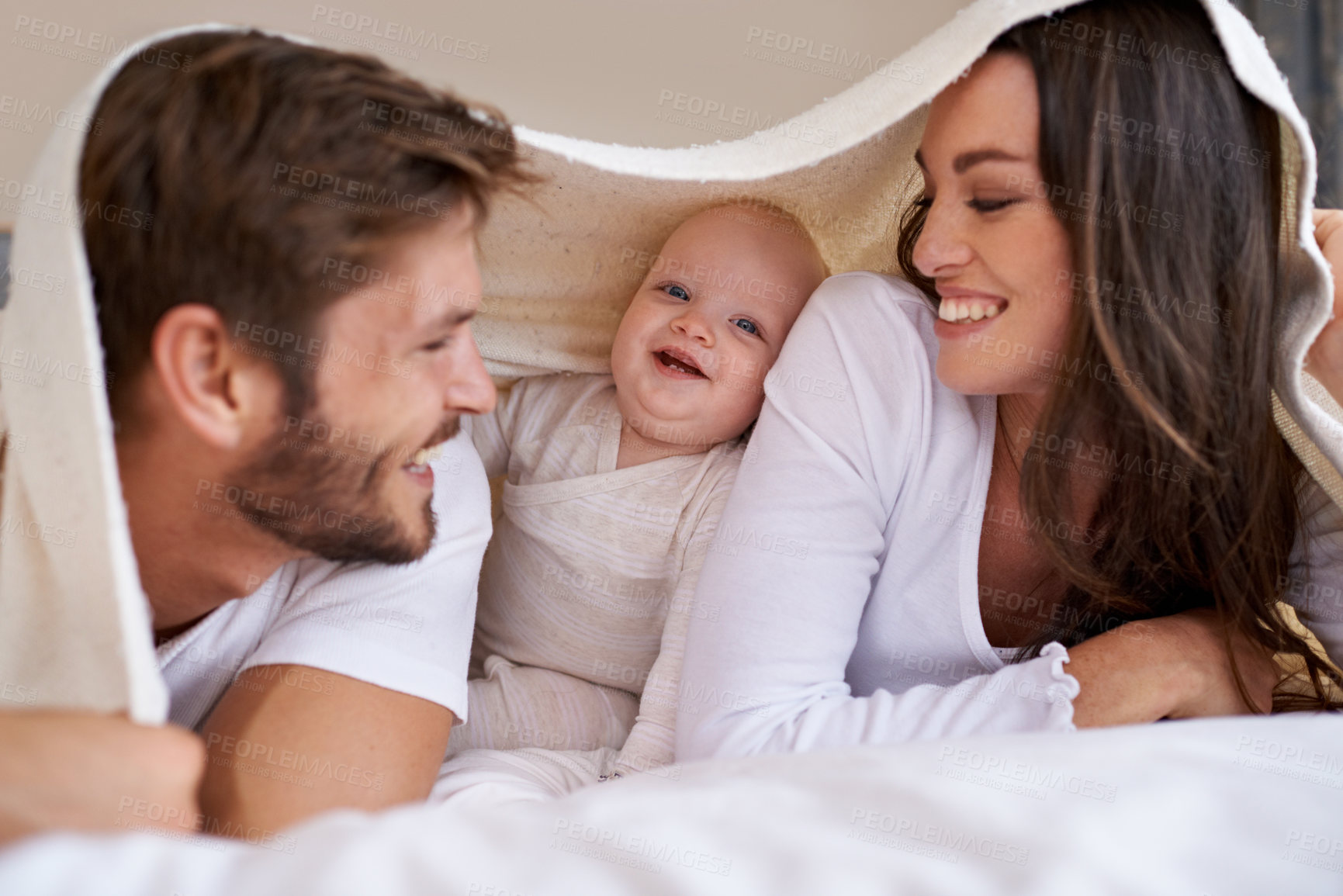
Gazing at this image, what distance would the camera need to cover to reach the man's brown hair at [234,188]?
27.9 inches

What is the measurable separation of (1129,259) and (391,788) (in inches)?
31.0

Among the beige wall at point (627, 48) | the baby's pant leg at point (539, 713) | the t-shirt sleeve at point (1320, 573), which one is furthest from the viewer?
the beige wall at point (627, 48)

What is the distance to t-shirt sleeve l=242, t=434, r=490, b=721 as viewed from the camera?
856 mm

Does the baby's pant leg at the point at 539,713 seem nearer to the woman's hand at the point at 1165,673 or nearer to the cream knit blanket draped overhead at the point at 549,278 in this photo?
the cream knit blanket draped overhead at the point at 549,278

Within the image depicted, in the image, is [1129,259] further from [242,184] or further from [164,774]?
[164,774]

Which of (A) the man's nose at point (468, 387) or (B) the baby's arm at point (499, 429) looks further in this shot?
(B) the baby's arm at point (499, 429)

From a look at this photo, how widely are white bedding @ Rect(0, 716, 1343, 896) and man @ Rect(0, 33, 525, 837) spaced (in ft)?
0.35

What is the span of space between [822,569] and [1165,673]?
0.32 meters

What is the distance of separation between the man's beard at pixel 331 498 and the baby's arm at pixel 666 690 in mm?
309

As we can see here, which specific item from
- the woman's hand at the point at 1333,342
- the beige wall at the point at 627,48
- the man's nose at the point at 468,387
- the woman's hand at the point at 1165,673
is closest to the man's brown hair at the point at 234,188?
the man's nose at the point at 468,387

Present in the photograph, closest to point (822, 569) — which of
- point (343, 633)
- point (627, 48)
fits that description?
point (343, 633)

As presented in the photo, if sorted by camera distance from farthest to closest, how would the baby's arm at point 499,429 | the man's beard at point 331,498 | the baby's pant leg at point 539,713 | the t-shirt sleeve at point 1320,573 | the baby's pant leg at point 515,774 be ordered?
the baby's arm at point 499,429
the baby's pant leg at point 539,713
the t-shirt sleeve at point 1320,573
the baby's pant leg at point 515,774
the man's beard at point 331,498

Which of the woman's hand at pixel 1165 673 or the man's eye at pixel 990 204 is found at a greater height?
the man's eye at pixel 990 204

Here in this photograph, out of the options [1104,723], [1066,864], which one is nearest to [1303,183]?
[1104,723]
